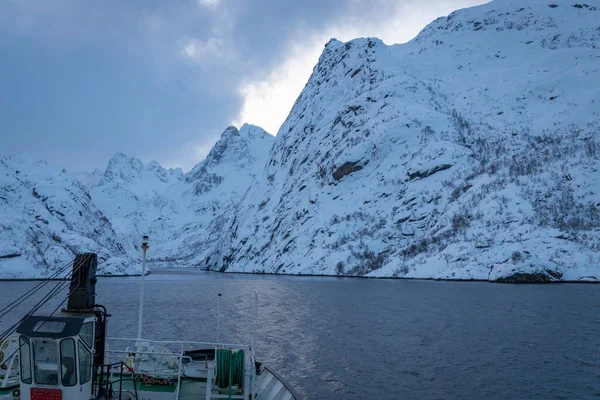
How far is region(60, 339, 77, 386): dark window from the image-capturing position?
11.8 metres

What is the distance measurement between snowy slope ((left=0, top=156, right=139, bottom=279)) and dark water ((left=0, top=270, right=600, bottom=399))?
9242 cm

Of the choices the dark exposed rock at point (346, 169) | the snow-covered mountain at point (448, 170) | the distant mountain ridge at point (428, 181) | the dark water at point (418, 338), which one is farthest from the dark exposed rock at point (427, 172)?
the dark water at point (418, 338)

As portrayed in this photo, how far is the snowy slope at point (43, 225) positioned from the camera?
137500 millimetres

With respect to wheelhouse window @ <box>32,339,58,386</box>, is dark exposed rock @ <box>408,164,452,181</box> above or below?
above

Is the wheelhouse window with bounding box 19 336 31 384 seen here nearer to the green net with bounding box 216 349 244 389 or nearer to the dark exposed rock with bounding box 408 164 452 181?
the green net with bounding box 216 349 244 389

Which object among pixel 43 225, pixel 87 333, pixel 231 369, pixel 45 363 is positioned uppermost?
pixel 43 225

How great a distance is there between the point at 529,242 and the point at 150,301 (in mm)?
71342

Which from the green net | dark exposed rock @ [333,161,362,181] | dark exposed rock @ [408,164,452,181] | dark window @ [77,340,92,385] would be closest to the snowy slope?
dark exposed rock @ [333,161,362,181]

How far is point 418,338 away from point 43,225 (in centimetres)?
15586

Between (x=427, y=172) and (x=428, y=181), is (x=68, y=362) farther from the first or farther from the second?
(x=427, y=172)

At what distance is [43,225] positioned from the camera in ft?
509

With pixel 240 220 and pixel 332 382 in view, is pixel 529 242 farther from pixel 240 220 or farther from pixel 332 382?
pixel 240 220

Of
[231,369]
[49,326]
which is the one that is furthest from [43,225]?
[49,326]

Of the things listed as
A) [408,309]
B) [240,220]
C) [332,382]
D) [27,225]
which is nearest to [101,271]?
[27,225]
